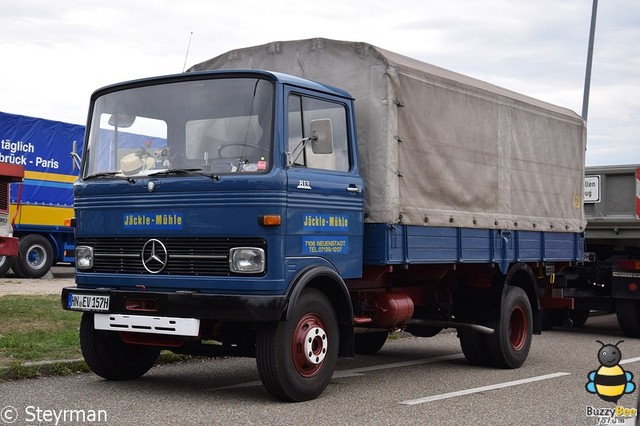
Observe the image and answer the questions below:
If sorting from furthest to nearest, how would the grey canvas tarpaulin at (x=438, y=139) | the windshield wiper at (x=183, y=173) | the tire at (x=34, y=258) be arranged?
the tire at (x=34, y=258) → the grey canvas tarpaulin at (x=438, y=139) → the windshield wiper at (x=183, y=173)

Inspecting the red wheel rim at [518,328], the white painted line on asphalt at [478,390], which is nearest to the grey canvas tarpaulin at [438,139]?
the red wheel rim at [518,328]

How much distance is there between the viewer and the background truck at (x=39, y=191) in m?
22.6

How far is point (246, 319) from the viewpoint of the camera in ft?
25.1

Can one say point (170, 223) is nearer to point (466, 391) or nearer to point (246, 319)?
point (246, 319)

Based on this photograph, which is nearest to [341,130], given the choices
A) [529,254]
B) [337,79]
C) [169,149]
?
[337,79]

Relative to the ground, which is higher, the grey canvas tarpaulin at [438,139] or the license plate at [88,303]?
the grey canvas tarpaulin at [438,139]

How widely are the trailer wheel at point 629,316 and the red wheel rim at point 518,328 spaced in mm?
3932

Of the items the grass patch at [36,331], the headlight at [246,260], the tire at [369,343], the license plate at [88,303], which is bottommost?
the tire at [369,343]

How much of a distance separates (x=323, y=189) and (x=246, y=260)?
1.00 meters

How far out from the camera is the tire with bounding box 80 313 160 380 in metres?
8.80

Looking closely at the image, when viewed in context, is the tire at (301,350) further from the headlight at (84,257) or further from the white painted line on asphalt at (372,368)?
the headlight at (84,257)

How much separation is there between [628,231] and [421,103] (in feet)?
22.3

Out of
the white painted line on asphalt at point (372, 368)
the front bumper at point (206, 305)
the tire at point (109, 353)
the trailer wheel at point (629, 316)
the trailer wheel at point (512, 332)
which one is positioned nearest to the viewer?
the front bumper at point (206, 305)

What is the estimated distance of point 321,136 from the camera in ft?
27.6
